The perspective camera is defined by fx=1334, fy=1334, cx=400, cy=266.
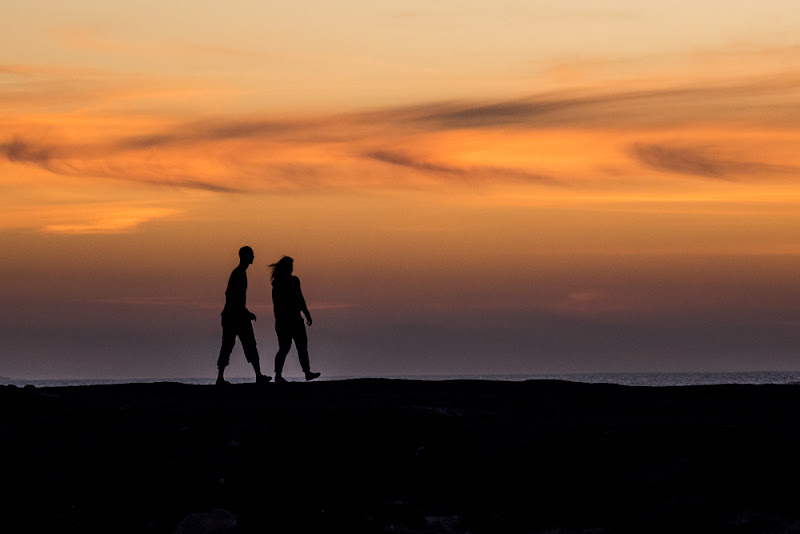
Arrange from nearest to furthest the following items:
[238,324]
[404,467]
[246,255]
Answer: [404,467], [246,255], [238,324]

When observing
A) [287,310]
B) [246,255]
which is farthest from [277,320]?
[246,255]

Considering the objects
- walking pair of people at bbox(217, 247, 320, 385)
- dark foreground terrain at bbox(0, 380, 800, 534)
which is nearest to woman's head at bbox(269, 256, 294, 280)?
walking pair of people at bbox(217, 247, 320, 385)

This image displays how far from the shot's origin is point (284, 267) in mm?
24031

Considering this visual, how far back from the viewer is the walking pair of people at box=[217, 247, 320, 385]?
78.3 ft

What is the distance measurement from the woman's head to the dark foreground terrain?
569 cm

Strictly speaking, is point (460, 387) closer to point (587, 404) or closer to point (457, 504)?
point (587, 404)

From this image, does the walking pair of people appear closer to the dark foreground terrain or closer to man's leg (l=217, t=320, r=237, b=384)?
man's leg (l=217, t=320, r=237, b=384)

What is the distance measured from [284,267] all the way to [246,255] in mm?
1015

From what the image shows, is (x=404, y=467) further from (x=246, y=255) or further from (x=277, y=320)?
(x=277, y=320)

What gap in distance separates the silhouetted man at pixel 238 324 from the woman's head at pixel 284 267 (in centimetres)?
71

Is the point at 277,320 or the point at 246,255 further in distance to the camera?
the point at 277,320

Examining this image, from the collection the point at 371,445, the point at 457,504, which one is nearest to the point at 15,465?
the point at 371,445

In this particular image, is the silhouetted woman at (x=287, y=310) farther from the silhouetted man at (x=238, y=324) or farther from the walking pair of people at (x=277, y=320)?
the silhouetted man at (x=238, y=324)

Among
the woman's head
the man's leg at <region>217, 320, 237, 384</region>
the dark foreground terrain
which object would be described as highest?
the woman's head
